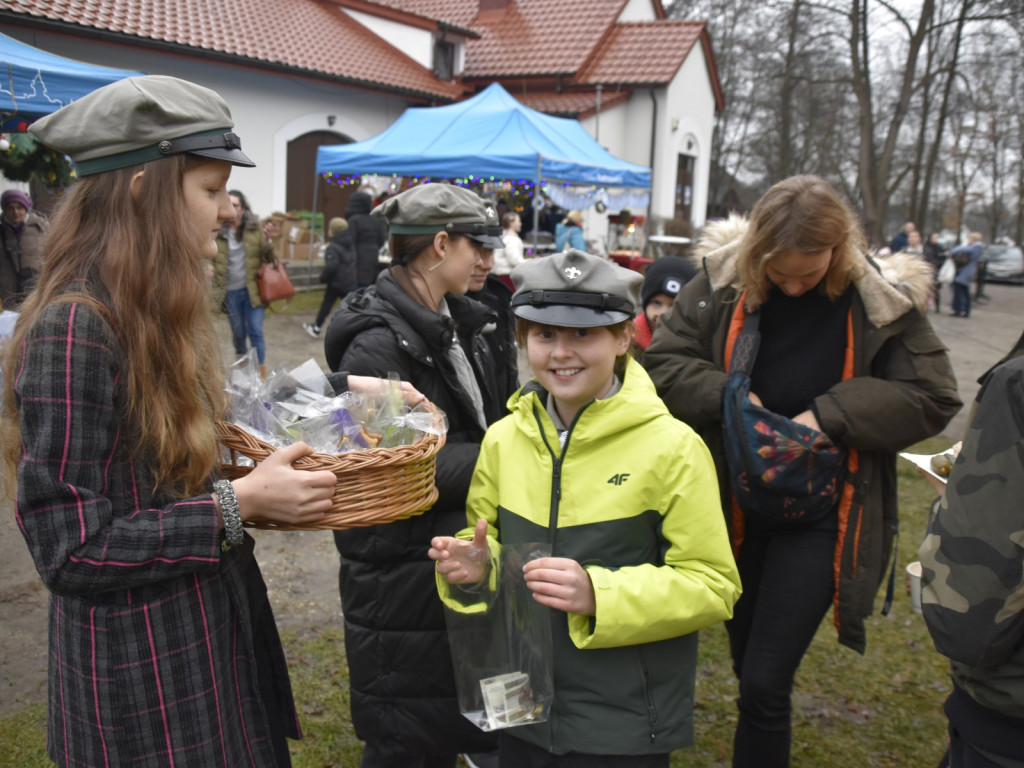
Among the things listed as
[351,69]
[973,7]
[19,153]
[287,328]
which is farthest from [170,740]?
[973,7]

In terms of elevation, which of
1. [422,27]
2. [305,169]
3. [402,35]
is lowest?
[305,169]

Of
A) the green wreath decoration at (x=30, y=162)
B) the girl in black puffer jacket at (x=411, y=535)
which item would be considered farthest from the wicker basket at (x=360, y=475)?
the green wreath decoration at (x=30, y=162)

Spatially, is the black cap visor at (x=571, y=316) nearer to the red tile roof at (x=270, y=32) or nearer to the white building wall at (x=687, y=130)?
the red tile roof at (x=270, y=32)

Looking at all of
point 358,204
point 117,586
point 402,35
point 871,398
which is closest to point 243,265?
point 358,204

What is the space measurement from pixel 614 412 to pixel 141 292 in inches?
42.3

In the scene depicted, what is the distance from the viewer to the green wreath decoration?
6525 millimetres

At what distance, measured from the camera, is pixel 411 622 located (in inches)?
98.2

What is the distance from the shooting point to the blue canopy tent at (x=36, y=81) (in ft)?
17.1

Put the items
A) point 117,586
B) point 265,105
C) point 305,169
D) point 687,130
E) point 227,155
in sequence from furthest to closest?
point 687,130
point 305,169
point 265,105
point 227,155
point 117,586

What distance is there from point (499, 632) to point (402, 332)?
0.90 metres

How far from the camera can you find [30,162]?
6781 millimetres

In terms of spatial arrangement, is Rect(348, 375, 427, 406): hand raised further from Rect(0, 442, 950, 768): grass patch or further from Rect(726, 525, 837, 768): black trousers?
Rect(0, 442, 950, 768): grass patch

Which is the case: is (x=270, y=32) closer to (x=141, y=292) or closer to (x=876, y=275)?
(x=876, y=275)

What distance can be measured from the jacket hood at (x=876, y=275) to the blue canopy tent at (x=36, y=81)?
3.79 meters
